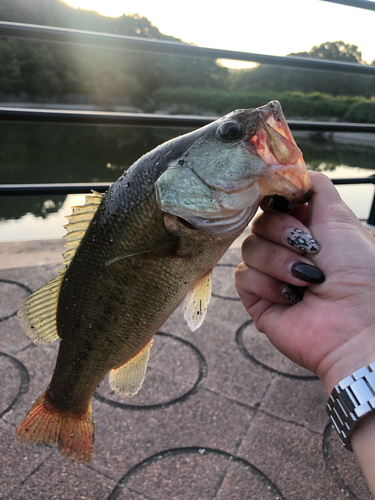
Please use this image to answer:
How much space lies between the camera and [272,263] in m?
1.02

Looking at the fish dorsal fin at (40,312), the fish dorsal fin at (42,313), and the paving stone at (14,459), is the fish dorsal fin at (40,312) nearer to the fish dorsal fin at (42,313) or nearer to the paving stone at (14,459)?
the fish dorsal fin at (42,313)

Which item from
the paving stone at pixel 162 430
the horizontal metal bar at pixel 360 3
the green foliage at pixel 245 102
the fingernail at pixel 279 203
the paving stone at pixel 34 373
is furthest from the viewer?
the green foliage at pixel 245 102

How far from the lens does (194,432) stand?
158 centimetres

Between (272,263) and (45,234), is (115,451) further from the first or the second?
(45,234)

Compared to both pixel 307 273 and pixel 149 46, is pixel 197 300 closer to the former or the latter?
pixel 307 273

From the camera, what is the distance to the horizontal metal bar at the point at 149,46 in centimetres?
179

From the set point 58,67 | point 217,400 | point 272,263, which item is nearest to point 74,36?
point 272,263

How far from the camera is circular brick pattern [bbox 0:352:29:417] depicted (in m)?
1.66

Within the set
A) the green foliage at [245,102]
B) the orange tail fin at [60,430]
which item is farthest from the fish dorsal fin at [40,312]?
the green foliage at [245,102]

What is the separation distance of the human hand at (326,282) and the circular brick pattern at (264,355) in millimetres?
937

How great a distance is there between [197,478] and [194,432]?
8.3 inches

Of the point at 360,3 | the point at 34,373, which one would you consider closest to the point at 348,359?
the point at 34,373

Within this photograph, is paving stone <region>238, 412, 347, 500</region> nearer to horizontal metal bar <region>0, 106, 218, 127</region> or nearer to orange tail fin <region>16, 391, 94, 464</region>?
orange tail fin <region>16, 391, 94, 464</region>

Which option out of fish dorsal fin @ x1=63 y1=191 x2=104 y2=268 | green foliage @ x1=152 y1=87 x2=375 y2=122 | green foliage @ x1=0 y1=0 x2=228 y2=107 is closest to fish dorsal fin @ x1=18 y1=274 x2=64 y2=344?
fish dorsal fin @ x1=63 y1=191 x2=104 y2=268
